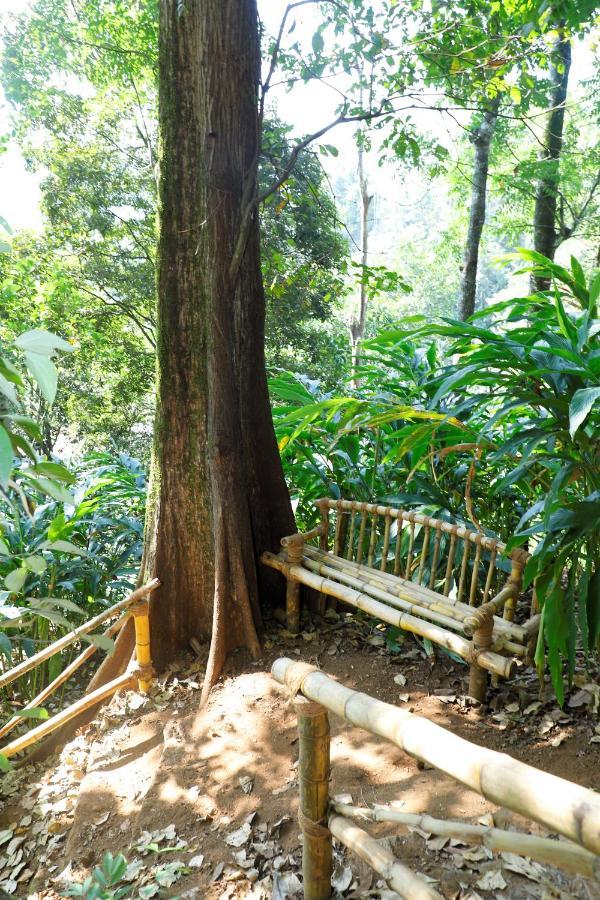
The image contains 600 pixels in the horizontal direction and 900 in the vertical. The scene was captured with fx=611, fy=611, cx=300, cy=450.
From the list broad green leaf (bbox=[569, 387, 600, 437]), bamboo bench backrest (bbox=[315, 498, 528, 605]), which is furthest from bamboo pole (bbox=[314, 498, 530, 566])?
broad green leaf (bbox=[569, 387, 600, 437])

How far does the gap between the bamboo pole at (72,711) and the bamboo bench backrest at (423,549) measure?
47.3 inches

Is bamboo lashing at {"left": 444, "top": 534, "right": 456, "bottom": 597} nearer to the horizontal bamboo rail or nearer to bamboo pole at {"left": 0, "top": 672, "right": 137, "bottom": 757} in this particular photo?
the horizontal bamboo rail

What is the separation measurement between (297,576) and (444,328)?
1.38 m

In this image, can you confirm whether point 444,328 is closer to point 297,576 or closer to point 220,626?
point 297,576

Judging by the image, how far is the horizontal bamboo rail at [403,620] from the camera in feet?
7.14

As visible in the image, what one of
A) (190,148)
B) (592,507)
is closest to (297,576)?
(592,507)

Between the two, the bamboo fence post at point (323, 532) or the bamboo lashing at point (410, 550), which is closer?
the bamboo lashing at point (410, 550)

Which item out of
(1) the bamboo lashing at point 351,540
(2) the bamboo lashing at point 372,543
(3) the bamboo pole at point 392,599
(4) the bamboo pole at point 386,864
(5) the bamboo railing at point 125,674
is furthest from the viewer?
(1) the bamboo lashing at point 351,540

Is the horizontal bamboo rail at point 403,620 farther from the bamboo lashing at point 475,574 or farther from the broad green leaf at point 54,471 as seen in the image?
the broad green leaf at point 54,471

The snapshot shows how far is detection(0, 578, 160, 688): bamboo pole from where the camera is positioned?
222 centimetres

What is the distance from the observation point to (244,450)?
3.06 meters

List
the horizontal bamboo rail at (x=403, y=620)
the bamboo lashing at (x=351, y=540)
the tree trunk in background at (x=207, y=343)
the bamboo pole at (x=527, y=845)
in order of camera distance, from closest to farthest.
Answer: the bamboo pole at (x=527, y=845) → the horizontal bamboo rail at (x=403, y=620) → the tree trunk in background at (x=207, y=343) → the bamboo lashing at (x=351, y=540)

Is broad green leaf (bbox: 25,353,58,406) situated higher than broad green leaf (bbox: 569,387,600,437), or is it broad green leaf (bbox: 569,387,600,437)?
broad green leaf (bbox: 25,353,58,406)

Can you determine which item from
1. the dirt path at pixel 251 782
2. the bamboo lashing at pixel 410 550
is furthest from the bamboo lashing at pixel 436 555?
the dirt path at pixel 251 782
